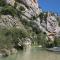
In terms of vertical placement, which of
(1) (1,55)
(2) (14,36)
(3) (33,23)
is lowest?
(1) (1,55)

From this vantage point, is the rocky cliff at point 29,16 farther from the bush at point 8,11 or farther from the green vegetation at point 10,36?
the green vegetation at point 10,36

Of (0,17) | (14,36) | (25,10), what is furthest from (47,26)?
(14,36)

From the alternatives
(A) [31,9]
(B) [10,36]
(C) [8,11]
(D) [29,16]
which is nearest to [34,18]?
(D) [29,16]

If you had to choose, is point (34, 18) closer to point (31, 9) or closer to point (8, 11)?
point (31, 9)

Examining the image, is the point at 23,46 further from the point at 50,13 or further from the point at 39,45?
the point at 50,13

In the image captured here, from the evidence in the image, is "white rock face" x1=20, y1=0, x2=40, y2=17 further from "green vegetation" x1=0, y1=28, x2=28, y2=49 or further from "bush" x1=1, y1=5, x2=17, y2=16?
"green vegetation" x1=0, y1=28, x2=28, y2=49

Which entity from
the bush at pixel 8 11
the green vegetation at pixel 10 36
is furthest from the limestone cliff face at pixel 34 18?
the green vegetation at pixel 10 36

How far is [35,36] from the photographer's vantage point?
3366 inches

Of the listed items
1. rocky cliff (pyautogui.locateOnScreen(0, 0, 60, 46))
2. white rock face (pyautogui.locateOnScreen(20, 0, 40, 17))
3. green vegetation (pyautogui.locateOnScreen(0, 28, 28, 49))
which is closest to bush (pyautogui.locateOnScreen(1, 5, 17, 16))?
rocky cliff (pyautogui.locateOnScreen(0, 0, 60, 46))

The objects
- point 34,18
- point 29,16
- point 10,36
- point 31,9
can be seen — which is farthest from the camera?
point 31,9

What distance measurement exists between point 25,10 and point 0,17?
17.8 metres

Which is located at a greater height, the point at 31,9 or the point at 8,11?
the point at 31,9

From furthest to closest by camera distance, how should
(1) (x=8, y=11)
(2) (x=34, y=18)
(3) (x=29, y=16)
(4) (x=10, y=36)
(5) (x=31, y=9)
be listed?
(5) (x=31, y=9), (2) (x=34, y=18), (3) (x=29, y=16), (1) (x=8, y=11), (4) (x=10, y=36)

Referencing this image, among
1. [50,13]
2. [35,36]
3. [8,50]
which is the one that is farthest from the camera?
[50,13]
